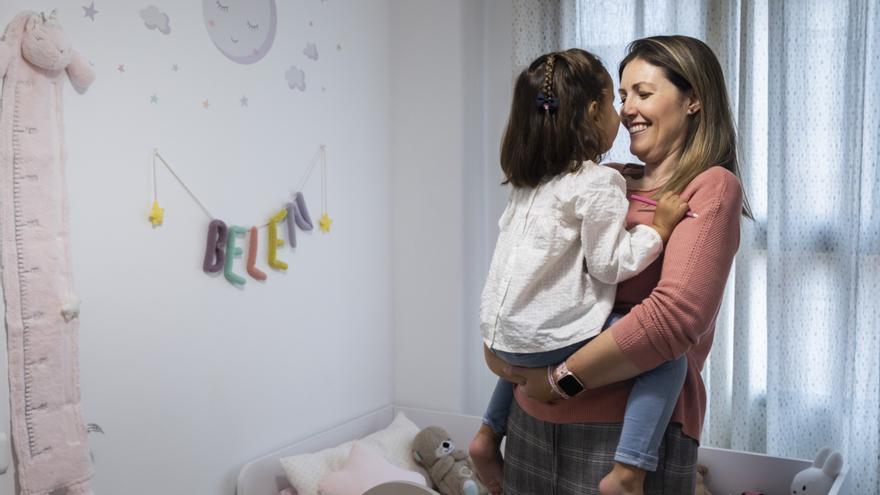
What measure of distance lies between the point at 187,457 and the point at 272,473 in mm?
302

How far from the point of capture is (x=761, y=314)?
2.61 m

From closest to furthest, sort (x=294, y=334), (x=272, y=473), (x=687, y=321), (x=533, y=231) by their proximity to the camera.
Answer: (x=687, y=321) → (x=533, y=231) → (x=272, y=473) → (x=294, y=334)

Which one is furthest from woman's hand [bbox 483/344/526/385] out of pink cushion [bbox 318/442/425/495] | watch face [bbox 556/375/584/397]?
pink cushion [bbox 318/442/425/495]

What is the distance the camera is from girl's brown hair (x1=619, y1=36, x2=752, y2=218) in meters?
1.30

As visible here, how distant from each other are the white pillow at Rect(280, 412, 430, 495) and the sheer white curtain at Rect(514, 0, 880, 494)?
1050 millimetres

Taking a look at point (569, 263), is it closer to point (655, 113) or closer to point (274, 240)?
point (655, 113)

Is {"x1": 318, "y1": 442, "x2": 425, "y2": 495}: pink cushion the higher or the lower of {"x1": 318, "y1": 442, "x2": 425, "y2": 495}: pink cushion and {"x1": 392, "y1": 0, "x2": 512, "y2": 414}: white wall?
the lower

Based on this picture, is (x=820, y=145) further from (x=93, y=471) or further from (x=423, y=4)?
(x=93, y=471)

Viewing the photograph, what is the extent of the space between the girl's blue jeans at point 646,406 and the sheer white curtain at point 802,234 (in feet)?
4.89

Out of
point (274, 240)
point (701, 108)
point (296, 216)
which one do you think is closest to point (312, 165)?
point (296, 216)

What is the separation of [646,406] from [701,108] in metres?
0.52

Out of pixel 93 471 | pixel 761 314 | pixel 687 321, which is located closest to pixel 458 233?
pixel 761 314

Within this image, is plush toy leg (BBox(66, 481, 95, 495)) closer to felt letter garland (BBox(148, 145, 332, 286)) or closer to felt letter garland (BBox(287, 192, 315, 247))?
felt letter garland (BBox(148, 145, 332, 286))

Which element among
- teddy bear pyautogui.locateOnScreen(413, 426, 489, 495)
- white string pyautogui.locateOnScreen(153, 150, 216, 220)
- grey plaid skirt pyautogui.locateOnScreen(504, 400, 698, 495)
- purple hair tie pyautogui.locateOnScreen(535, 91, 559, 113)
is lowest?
teddy bear pyautogui.locateOnScreen(413, 426, 489, 495)
